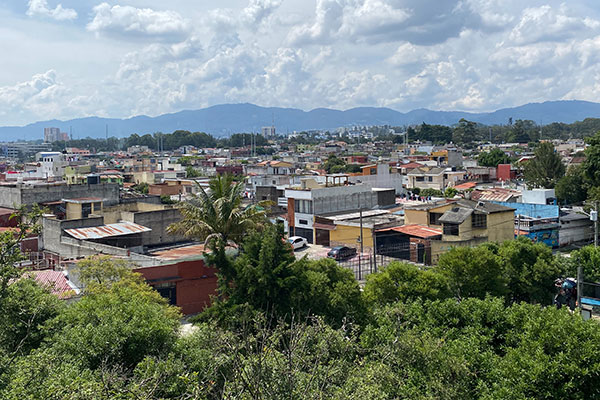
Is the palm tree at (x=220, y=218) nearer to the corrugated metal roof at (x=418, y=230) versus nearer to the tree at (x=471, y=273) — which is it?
the tree at (x=471, y=273)

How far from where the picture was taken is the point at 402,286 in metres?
15.4

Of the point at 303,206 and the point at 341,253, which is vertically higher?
the point at 303,206

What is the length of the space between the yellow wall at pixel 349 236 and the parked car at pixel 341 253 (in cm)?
92

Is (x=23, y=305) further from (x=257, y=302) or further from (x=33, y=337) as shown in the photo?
(x=257, y=302)

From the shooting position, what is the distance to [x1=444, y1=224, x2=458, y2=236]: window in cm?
2667

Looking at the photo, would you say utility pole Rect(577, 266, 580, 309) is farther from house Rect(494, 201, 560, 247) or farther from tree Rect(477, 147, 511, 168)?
tree Rect(477, 147, 511, 168)

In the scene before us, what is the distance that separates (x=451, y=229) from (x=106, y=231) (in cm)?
1631

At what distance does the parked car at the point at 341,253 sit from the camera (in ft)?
94.1

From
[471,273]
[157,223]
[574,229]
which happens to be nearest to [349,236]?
[157,223]

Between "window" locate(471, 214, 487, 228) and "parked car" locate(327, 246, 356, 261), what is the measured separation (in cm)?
637

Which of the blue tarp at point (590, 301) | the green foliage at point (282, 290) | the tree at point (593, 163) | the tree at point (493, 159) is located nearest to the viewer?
the green foliage at point (282, 290)

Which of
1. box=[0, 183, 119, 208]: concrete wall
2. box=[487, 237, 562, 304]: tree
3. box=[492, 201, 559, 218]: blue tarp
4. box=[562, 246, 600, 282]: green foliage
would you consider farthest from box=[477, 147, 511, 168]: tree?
box=[487, 237, 562, 304]: tree

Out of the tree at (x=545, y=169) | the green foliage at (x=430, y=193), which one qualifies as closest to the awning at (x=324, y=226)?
the green foliage at (x=430, y=193)

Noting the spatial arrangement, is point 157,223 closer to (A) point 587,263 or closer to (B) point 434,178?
(A) point 587,263
